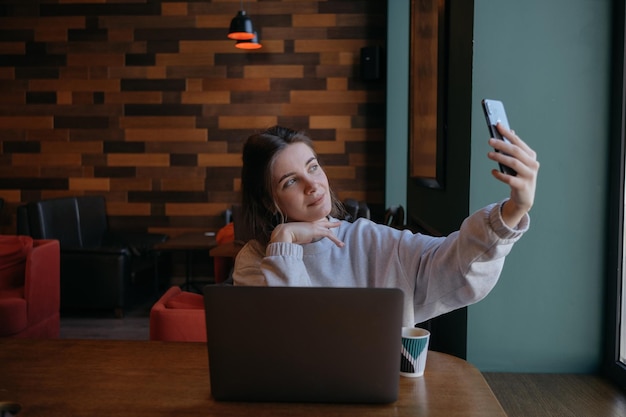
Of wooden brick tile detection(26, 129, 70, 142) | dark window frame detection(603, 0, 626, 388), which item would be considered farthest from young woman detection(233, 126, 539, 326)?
wooden brick tile detection(26, 129, 70, 142)

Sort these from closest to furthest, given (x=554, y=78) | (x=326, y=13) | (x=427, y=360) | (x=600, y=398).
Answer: (x=427, y=360)
(x=600, y=398)
(x=554, y=78)
(x=326, y=13)

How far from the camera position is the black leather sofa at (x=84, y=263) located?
538cm

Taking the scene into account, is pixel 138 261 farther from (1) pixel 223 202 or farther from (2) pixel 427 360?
(2) pixel 427 360

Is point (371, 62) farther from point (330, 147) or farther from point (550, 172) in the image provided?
point (550, 172)

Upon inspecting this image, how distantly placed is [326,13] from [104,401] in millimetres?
5950

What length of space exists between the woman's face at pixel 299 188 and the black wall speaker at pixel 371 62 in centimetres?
498

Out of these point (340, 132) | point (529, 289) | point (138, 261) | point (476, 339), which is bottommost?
point (138, 261)

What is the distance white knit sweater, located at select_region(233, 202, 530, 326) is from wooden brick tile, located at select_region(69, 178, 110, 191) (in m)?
5.53

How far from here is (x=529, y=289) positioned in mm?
2252

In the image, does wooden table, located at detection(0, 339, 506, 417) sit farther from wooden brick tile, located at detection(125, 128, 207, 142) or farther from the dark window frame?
wooden brick tile, located at detection(125, 128, 207, 142)

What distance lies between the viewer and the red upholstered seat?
12.7 feet

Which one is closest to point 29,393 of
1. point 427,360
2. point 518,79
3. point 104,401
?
point 104,401

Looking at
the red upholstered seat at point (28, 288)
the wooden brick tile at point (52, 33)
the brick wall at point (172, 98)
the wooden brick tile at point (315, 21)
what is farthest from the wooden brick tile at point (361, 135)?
the red upholstered seat at point (28, 288)

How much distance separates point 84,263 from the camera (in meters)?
5.39
